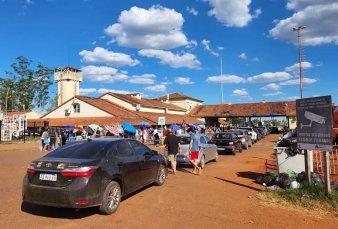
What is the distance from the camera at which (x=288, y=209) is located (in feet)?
24.4

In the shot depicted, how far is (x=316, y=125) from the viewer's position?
27.7ft

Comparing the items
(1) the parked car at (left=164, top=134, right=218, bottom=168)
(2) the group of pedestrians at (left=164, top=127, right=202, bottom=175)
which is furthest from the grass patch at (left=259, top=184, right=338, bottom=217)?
(1) the parked car at (left=164, top=134, right=218, bottom=168)

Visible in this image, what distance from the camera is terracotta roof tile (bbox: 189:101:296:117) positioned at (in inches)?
2348

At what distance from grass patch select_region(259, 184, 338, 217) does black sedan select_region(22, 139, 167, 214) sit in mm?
3488

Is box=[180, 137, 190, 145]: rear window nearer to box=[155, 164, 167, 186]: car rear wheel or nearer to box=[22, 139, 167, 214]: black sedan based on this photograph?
box=[155, 164, 167, 186]: car rear wheel

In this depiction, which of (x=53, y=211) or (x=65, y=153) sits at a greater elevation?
(x=65, y=153)

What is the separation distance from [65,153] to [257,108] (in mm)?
59275

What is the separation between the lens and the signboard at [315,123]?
8.09 m

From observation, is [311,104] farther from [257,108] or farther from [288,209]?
[257,108]

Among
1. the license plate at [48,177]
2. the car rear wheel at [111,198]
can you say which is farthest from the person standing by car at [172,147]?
the license plate at [48,177]

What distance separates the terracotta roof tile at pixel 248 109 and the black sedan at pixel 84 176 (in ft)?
176

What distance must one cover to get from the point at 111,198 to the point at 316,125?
5.33m

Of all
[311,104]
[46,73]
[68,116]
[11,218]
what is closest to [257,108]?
[68,116]

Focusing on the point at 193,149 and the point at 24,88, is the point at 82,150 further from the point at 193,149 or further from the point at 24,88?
the point at 24,88
